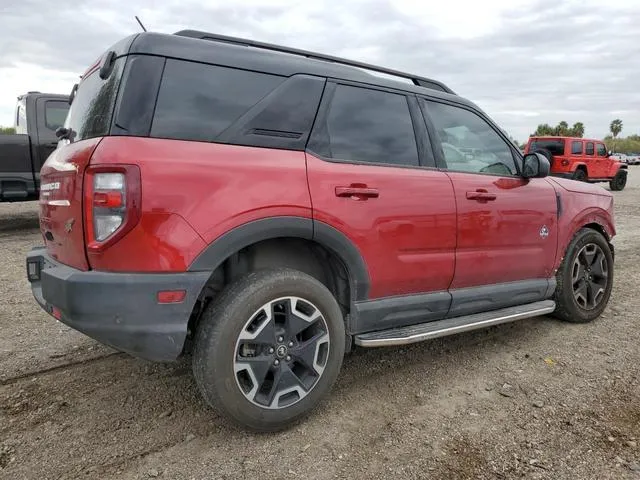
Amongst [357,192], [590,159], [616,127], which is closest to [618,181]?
[590,159]

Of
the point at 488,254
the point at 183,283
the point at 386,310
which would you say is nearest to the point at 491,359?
the point at 488,254

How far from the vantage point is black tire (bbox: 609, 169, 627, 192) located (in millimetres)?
19438

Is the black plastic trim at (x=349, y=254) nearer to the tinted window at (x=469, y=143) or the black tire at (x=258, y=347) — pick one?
the black tire at (x=258, y=347)

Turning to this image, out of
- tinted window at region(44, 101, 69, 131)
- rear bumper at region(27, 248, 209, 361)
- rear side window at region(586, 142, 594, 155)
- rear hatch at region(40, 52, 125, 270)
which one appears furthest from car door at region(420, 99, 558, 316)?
rear side window at region(586, 142, 594, 155)

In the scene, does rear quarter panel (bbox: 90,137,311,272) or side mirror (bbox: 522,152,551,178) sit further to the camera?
side mirror (bbox: 522,152,551,178)

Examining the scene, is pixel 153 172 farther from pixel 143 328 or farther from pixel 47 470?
pixel 47 470

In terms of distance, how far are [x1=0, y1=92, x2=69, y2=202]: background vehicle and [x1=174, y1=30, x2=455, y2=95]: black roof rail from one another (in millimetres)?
6000

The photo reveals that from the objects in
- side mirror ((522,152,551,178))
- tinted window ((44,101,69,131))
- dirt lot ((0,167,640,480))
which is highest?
tinted window ((44,101,69,131))

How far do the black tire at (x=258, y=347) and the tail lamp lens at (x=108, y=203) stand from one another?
0.60 m

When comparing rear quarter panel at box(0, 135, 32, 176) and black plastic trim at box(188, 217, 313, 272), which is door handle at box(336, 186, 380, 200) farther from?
rear quarter panel at box(0, 135, 32, 176)

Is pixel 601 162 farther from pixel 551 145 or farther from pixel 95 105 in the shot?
pixel 95 105

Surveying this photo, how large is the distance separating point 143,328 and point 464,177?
7.21ft

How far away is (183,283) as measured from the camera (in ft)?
7.34

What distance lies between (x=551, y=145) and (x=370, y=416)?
16.7 meters
